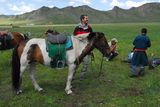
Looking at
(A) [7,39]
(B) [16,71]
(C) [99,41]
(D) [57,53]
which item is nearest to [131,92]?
(C) [99,41]

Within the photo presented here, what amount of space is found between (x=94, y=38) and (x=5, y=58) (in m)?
8.94

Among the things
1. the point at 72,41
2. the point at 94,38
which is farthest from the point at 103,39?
the point at 72,41

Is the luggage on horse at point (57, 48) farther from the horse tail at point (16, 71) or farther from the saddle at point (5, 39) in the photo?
the saddle at point (5, 39)

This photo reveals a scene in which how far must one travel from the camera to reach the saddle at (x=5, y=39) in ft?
51.0

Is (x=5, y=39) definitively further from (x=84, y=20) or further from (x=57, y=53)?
(x=57, y=53)

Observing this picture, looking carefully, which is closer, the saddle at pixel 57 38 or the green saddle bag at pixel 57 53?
the green saddle bag at pixel 57 53

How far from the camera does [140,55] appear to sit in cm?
1376

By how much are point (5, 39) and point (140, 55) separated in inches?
228

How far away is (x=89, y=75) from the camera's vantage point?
535 inches

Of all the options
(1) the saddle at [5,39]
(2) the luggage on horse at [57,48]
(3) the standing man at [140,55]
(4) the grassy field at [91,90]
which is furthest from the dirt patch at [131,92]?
(1) the saddle at [5,39]

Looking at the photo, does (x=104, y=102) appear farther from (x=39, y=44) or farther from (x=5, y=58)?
(x=5, y=58)

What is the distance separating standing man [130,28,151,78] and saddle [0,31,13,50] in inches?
215

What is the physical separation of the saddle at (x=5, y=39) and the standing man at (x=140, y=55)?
5.46 metres

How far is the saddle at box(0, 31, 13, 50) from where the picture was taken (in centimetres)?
1554
